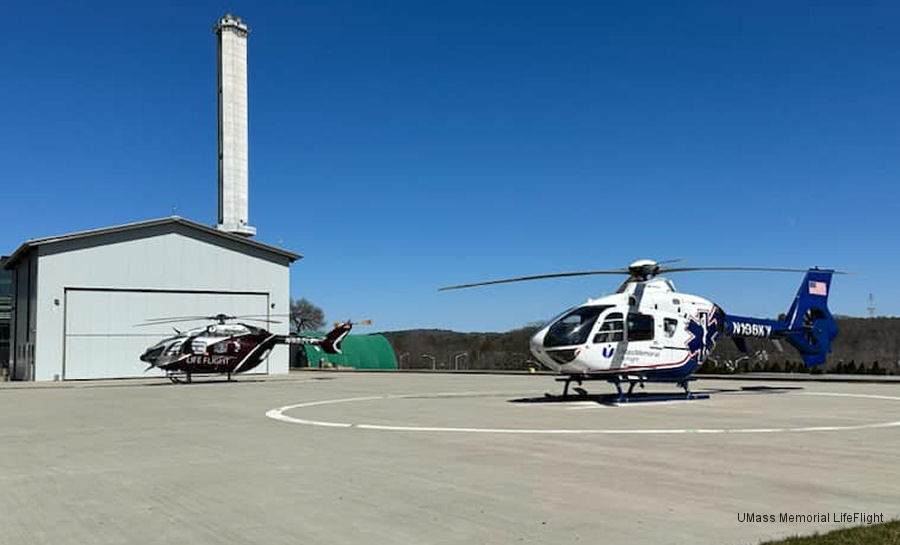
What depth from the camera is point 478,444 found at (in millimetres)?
11281

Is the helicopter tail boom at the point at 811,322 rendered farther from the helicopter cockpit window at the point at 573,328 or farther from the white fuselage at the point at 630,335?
the helicopter cockpit window at the point at 573,328

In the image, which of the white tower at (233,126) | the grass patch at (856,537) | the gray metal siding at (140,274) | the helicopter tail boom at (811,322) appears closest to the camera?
the grass patch at (856,537)

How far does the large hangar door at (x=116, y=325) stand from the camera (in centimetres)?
3803

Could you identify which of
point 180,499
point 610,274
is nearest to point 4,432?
point 180,499

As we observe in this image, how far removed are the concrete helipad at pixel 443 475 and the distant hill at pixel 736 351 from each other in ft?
106

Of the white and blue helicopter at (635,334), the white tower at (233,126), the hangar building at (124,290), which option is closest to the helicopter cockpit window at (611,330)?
the white and blue helicopter at (635,334)

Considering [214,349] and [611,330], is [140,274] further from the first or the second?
[611,330]

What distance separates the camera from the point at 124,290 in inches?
1553

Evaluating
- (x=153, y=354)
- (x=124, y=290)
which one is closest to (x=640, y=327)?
(x=153, y=354)

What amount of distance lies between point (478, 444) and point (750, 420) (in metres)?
6.10

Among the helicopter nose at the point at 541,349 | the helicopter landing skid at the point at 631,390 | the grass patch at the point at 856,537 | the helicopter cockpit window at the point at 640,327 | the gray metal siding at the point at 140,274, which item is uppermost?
the gray metal siding at the point at 140,274

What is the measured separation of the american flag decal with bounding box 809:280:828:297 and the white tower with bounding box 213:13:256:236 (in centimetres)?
4352

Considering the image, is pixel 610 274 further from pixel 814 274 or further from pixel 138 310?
pixel 138 310

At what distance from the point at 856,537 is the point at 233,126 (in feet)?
192
